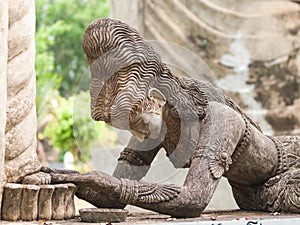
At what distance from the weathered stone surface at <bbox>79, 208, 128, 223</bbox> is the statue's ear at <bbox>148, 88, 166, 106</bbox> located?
551 millimetres

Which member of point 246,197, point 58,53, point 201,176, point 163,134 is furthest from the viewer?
point 58,53

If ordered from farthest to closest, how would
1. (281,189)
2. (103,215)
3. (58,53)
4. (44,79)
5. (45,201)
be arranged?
(58,53) < (44,79) < (281,189) < (45,201) < (103,215)

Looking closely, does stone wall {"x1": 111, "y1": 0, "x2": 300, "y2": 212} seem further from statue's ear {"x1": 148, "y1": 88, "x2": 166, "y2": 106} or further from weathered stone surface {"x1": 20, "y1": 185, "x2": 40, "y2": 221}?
weathered stone surface {"x1": 20, "y1": 185, "x2": 40, "y2": 221}

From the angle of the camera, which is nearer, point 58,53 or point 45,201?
point 45,201

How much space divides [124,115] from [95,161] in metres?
3.14

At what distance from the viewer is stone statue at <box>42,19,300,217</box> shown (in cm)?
302

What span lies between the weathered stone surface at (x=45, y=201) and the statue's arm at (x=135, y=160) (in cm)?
59

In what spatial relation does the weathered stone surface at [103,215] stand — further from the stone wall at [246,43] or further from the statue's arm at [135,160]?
the stone wall at [246,43]

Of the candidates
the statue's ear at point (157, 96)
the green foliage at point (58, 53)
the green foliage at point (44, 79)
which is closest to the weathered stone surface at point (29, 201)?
the statue's ear at point (157, 96)

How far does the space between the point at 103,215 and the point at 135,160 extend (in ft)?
2.36

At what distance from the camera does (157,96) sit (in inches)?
125

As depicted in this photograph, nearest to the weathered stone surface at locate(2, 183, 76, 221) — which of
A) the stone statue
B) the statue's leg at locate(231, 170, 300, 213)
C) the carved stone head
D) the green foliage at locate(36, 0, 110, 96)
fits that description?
the stone statue

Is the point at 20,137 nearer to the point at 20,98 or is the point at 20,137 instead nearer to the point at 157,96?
the point at 20,98

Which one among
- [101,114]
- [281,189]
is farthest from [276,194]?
[101,114]
